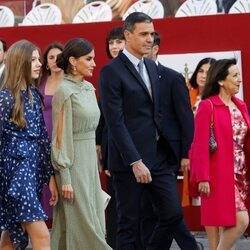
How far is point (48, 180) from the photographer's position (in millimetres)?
6887

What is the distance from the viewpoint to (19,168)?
6516 millimetres

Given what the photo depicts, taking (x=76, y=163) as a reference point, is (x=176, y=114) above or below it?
above

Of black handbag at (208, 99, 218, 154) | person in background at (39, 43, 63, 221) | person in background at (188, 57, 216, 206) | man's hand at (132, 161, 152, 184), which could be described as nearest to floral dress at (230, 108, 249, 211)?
black handbag at (208, 99, 218, 154)

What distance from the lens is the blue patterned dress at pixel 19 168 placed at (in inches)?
255

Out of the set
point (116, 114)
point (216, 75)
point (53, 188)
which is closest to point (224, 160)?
point (216, 75)

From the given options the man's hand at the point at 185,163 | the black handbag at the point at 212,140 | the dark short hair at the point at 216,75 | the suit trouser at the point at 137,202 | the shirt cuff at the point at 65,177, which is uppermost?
the dark short hair at the point at 216,75

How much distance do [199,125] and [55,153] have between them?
1294 mm

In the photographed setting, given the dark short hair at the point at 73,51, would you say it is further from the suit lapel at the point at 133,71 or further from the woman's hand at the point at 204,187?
the woman's hand at the point at 204,187

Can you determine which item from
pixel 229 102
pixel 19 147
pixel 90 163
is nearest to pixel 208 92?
pixel 229 102

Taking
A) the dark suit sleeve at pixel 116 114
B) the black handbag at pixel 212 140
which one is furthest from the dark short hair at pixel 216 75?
the dark suit sleeve at pixel 116 114

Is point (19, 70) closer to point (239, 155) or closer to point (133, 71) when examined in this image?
point (133, 71)

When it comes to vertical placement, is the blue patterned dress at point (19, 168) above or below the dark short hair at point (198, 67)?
below

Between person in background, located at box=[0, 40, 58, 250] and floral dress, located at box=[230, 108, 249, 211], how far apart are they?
163 centimetres

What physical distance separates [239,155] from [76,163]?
1.34 metres
